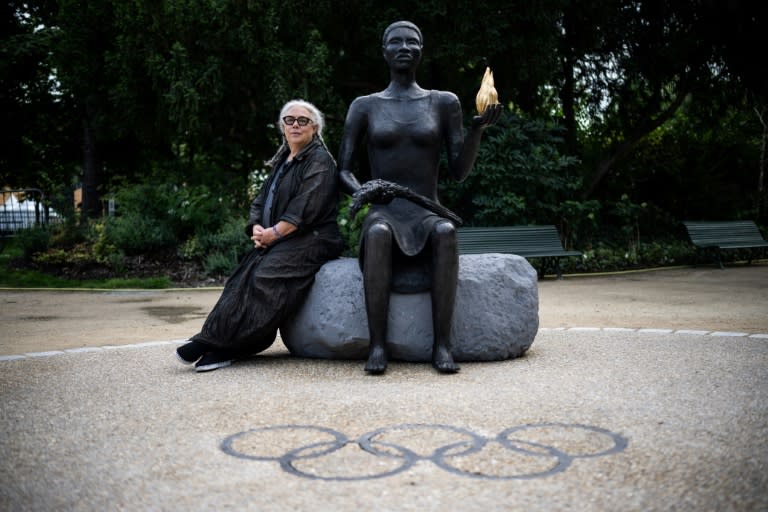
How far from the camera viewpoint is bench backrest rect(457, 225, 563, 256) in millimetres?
11352

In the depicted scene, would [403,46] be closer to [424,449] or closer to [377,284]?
[377,284]

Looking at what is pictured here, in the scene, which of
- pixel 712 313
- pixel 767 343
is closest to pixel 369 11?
pixel 712 313

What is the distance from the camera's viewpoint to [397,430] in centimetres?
320

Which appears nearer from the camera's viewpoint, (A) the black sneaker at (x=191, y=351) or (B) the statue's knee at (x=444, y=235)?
(B) the statue's knee at (x=444, y=235)

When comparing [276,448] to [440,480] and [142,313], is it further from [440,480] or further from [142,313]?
[142,313]

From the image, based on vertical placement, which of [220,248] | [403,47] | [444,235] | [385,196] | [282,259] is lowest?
[220,248]

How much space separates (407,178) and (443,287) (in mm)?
974

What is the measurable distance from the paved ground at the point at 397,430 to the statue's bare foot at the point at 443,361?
7cm

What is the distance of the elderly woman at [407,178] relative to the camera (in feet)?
14.7

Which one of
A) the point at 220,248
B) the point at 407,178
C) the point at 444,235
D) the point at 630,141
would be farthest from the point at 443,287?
the point at 630,141

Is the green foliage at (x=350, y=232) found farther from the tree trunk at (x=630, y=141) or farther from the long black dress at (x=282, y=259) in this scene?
the long black dress at (x=282, y=259)

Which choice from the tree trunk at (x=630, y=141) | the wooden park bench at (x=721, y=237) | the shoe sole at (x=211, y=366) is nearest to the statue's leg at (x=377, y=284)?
the shoe sole at (x=211, y=366)

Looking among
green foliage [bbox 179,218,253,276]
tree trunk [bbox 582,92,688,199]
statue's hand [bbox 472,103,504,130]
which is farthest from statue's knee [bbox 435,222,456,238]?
tree trunk [bbox 582,92,688,199]

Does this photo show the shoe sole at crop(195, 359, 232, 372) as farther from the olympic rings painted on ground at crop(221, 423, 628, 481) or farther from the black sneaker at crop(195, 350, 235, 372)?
the olympic rings painted on ground at crop(221, 423, 628, 481)
